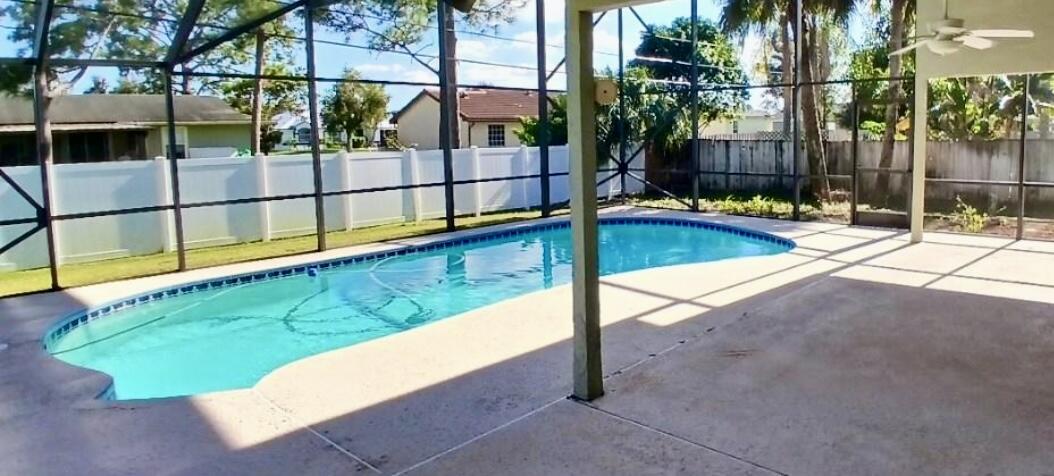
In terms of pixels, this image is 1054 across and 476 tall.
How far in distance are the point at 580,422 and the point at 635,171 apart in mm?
11270

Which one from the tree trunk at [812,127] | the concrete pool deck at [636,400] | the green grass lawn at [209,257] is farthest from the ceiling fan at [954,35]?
the green grass lawn at [209,257]

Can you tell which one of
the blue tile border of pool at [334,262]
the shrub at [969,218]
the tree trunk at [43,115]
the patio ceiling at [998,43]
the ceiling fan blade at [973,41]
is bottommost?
the blue tile border of pool at [334,262]

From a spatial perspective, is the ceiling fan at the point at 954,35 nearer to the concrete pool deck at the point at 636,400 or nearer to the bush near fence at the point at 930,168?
the concrete pool deck at the point at 636,400

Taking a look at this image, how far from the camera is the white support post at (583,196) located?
3488 mm

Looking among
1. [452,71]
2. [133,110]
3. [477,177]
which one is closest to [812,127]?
[477,177]

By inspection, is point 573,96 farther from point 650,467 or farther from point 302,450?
point 302,450

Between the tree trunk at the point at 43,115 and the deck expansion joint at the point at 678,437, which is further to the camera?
the tree trunk at the point at 43,115

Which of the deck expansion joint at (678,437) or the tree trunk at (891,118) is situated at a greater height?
the tree trunk at (891,118)

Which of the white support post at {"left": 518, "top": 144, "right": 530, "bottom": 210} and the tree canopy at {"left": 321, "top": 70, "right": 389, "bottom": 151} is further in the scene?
the tree canopy at {"left": 321, "top": 70, "right": 389, "bottom": 151}

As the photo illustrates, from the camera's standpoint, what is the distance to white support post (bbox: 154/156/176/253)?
973cm

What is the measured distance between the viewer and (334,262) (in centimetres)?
882

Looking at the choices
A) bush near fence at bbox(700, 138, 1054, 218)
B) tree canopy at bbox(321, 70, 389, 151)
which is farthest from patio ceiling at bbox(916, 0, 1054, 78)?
tree canopy at bbox(321, 70, 389, 151)

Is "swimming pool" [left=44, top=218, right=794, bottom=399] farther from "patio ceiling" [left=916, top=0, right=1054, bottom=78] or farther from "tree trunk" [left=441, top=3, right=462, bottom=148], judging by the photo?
"tree trunk" [left=441, top=3, right=462, bottom=148]

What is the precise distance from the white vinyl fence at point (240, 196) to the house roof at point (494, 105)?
8.31 meters
